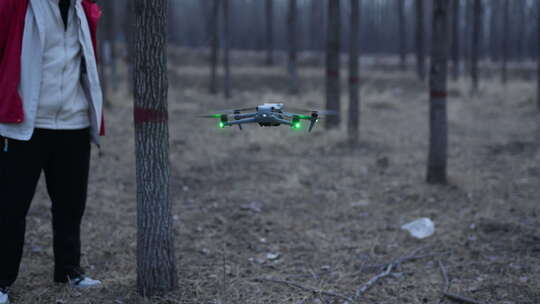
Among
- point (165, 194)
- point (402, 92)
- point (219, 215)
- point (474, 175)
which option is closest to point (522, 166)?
point (474, 175)

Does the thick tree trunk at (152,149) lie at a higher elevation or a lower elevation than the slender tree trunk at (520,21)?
lower

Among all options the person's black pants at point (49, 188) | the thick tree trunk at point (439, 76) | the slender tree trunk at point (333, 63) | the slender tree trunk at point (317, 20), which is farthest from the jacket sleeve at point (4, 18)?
the slender tree trunk at point (317, 20)

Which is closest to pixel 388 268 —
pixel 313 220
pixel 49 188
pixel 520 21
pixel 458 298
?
pixel 458 298

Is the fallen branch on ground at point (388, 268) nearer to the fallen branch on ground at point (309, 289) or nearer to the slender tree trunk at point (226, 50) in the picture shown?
the fallen branch on ground at point (309, 289)

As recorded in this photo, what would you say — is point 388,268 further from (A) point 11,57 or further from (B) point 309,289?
(A) point 11,57

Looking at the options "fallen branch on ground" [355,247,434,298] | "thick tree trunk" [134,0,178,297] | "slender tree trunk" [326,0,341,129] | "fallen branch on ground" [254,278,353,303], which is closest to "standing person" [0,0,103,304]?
"thick tree trunk" [134,0,178,297]

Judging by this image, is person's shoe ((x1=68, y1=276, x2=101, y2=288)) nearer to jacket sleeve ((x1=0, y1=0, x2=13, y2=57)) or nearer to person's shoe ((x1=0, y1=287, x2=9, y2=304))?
person's shoe ((x1=0, y1=287, x2=9, y2=304))
